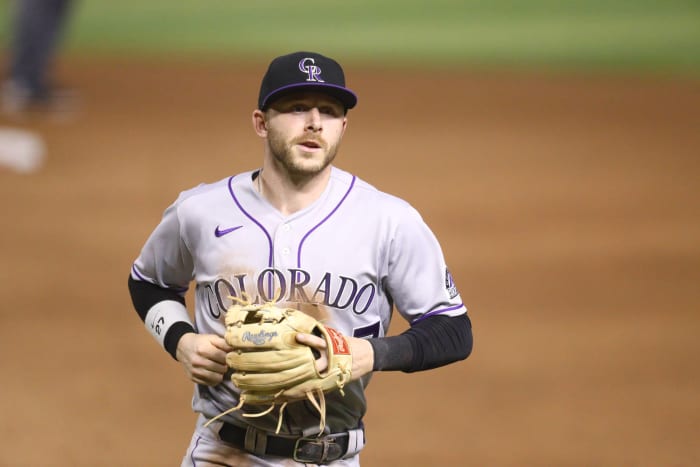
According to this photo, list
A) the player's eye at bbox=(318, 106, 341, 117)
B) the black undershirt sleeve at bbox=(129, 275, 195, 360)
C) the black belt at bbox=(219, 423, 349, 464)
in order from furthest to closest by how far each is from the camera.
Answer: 1. the black undershirt sleeve at bbox=(129, 275, 195, 360)
2. the black belt at bbox=(219, 423, 349, 464)
3. the player's eye at bbox=(318, 106, 341, 117)

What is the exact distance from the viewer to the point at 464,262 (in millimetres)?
8570

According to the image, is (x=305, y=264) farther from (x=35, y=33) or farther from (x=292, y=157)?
(x=35, y=33)

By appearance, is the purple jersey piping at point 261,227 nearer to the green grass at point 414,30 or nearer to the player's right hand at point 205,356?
the player's right hand at point 205,356

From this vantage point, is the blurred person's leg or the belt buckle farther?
the blurred person's leg

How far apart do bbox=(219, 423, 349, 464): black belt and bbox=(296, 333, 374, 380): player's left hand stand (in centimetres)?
39

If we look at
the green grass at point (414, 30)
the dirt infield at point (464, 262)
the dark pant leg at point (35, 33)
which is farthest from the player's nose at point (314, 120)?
the green grass at point (414, 30)

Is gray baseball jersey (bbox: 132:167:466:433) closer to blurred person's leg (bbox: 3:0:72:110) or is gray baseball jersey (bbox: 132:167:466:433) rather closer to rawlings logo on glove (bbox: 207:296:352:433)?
rawlings logo on glove (bbox: 207:296:352:433)

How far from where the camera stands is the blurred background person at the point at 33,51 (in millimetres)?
11617

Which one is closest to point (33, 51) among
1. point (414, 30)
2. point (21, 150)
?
point (21, 150)

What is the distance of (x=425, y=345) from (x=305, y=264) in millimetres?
415

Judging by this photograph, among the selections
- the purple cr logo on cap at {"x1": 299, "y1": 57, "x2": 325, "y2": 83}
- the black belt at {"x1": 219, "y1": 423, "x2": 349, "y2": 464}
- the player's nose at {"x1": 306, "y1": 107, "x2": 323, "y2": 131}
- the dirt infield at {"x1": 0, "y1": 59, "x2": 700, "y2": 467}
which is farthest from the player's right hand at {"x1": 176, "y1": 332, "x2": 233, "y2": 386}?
the dirt infield at {"x1": 0, "y1": 59, "x2": 700, "y2": 467}

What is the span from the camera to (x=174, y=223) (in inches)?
142

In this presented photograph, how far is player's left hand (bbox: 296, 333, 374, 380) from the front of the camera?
121 inches

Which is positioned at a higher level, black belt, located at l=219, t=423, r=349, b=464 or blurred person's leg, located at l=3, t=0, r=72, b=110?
blurred person's leg, located at l=3, t=0, r=72, b=110
